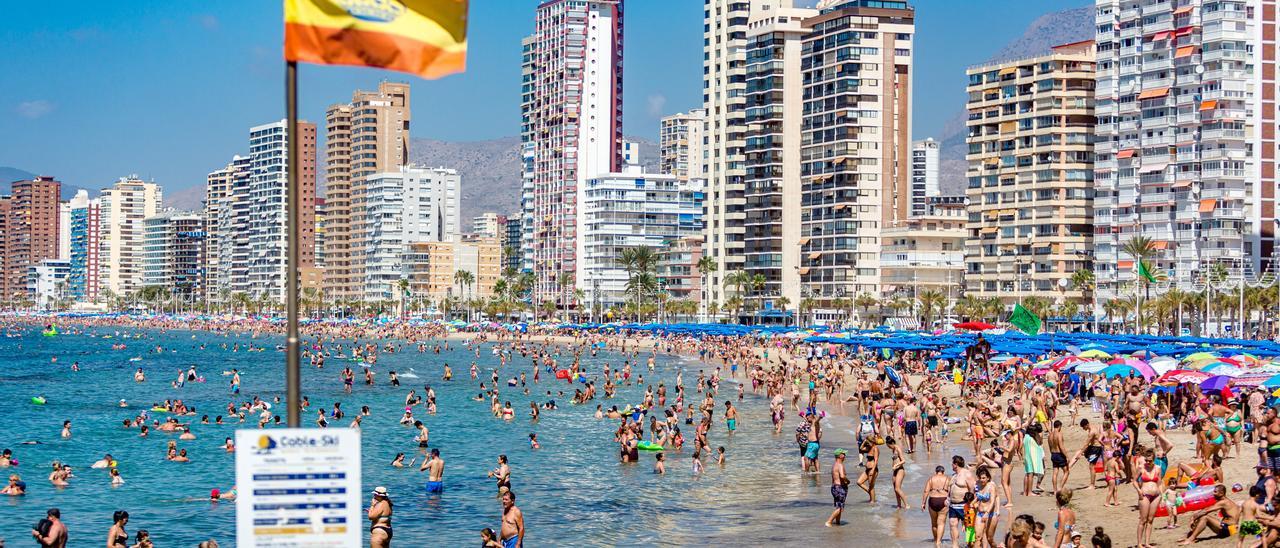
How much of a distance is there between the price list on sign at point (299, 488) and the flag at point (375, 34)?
280 cm

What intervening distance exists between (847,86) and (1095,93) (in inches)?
1043

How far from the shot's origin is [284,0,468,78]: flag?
32.8 ft

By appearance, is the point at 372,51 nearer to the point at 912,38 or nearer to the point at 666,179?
the point at 912,38

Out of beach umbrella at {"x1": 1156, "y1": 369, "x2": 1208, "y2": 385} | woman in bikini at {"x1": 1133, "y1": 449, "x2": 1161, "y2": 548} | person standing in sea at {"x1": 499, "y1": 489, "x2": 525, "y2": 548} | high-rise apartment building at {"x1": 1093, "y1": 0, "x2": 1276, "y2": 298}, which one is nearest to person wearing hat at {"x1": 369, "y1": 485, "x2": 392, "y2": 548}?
person standing in sea at {"x1": 499, "y1": 489, "x2": 525, "y2": 548}

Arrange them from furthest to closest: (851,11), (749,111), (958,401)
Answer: (749,111)
(851,11)
(958,401)

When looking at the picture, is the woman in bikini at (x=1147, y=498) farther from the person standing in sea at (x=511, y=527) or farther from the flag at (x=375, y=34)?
the flag at (x=375, y=34)

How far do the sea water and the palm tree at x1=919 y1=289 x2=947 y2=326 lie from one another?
61.5m

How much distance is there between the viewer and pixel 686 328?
4710 inches

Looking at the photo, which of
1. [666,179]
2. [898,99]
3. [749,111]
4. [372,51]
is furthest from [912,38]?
[372,51]

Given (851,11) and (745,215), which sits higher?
(851,11)

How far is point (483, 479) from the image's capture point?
37281 mm

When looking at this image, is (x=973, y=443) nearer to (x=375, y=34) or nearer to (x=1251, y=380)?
(x=1251, y=380)

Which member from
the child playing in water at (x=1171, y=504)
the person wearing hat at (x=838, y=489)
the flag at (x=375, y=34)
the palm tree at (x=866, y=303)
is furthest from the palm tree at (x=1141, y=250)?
the flag at (x=375, y=34)

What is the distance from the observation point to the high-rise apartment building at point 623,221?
187m
